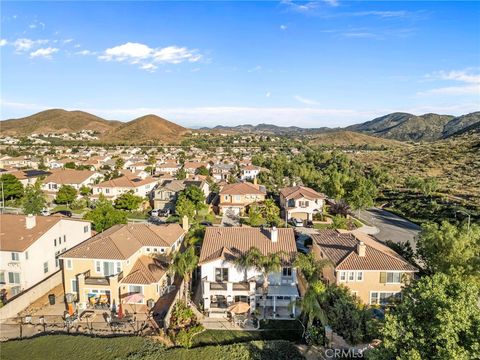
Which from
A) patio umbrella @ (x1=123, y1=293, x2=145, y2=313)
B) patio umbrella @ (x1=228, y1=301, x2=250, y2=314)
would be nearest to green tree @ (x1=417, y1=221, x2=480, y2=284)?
patio umbrella @ (x1=228, y1=301, x2=250, y2=314)

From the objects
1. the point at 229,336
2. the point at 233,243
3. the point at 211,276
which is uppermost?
the point at 233,243

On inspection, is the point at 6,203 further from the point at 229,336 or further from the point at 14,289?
the point at 229,336

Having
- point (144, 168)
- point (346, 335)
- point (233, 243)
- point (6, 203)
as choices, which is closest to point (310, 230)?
point (233, 243)

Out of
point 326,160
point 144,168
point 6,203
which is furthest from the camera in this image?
point 326,160

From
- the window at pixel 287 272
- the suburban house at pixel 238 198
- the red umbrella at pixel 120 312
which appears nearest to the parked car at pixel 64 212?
the suburban house at pixel 238 198

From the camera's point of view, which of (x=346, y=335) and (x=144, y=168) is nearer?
(x=346, y=335)

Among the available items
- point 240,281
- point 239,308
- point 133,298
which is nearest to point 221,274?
point 240,281

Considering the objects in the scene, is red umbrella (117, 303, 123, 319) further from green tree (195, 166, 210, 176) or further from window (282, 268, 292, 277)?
green tree (195, 166, 210, 176)

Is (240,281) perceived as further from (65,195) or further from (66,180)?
(66,180)
